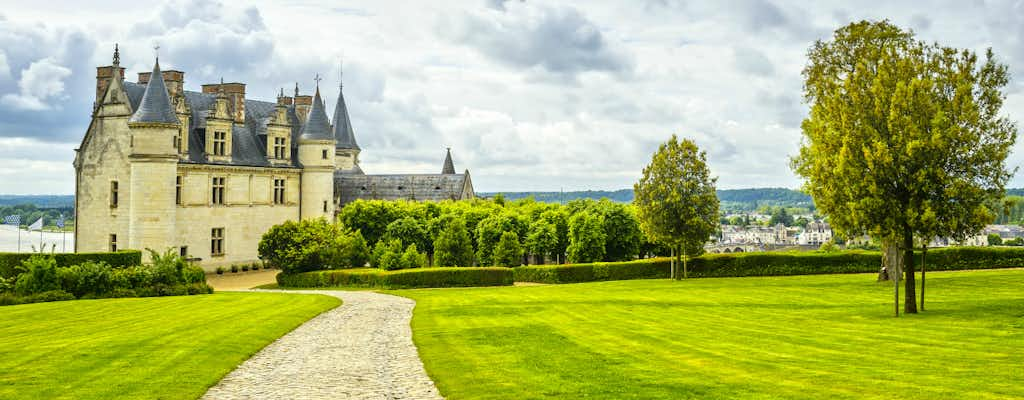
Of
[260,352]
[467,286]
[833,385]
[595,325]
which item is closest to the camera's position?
[833,385]

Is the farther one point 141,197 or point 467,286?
point 141,197

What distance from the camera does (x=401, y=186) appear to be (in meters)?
85.8

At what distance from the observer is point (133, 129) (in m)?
53.4

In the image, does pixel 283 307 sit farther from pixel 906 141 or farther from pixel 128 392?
pixel 906 141

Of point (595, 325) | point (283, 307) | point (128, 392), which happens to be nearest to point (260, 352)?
point (128, 392)

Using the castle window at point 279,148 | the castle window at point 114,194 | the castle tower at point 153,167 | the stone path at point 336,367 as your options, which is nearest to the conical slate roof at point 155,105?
the castle tower at point 153,167

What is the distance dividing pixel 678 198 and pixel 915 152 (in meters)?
21.1

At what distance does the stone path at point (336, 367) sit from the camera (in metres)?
14.0

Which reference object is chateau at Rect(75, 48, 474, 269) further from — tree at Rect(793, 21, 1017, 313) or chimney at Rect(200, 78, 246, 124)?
tree at Rect(793, 21, 1017, 313)

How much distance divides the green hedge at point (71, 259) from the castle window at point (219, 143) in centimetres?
1424

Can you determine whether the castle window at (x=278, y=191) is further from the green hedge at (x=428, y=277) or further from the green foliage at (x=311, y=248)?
the green hedge at (x=428, y=277)

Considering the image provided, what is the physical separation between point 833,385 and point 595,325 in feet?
31.4

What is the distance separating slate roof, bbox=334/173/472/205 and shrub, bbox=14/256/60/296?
159 ft

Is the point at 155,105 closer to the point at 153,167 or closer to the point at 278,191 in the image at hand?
the point at 153,167
